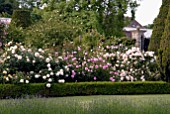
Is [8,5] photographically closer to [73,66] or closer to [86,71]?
[73,66]

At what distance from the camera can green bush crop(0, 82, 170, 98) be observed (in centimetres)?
1104

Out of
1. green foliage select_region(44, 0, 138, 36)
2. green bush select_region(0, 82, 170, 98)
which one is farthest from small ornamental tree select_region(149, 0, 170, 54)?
green foliage select_region(44, 0, 138, 36)

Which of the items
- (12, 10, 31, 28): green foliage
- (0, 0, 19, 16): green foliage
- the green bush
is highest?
(12, 10, 31, 28): green foliage

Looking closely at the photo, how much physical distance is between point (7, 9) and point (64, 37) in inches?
1080

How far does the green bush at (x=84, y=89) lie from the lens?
11036 millimetres

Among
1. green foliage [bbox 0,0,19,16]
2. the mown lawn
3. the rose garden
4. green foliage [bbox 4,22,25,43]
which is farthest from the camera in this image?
green foliage [bbox 0,0,19,16]

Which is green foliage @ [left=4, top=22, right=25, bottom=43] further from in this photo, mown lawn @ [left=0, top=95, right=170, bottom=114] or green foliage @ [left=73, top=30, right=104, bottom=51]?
mown lawn @ [left=0, top=95, right=170, bottom=114]

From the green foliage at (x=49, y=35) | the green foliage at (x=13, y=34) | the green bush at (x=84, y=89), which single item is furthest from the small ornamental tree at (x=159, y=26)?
the green foliage at (x=13, y=34)

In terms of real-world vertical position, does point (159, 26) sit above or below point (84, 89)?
above

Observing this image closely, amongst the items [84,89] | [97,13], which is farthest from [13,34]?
[97,13]

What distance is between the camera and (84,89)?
11.6 m

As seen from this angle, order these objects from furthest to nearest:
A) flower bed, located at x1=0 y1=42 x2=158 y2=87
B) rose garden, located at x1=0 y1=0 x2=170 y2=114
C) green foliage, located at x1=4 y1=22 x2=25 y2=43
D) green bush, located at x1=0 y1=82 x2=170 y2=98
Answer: green foliage, located at x1=4 y1=22 x2=25 y2=43 < flower bed, located at x1=0 y1=42 x2=158 y2=87 < rose garden, located at x1=0 y1=0 x2=170 y2=114 < green bush, located at x1=0 y1=82 x2=170 y2=98

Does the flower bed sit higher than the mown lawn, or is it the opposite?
the mown lawn

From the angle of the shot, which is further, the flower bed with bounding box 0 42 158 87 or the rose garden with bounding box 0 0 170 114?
the flower bed with bounding box 0 42 158 87
